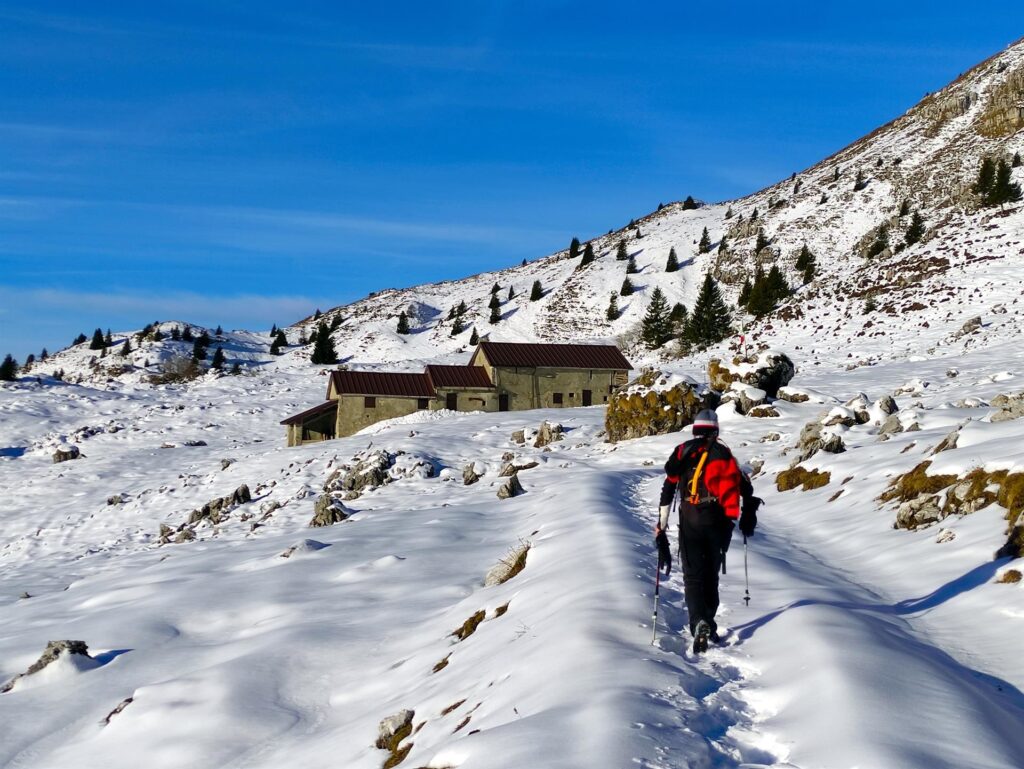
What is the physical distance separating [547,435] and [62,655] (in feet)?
83.7

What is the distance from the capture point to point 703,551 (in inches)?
315

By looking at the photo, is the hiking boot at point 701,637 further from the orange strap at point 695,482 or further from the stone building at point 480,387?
the stone building at point 480,387

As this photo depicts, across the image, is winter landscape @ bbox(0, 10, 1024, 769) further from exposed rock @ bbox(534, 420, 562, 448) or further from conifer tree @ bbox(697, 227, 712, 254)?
conifer tree @ bbox(697, 227, 712, 254)

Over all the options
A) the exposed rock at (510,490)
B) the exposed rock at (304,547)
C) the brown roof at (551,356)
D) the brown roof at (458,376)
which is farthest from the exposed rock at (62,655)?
the brown roof at (551,356)

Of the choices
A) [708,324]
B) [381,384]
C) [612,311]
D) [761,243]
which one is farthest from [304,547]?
[761,243]

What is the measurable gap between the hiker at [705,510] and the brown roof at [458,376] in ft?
149

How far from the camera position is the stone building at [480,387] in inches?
2026

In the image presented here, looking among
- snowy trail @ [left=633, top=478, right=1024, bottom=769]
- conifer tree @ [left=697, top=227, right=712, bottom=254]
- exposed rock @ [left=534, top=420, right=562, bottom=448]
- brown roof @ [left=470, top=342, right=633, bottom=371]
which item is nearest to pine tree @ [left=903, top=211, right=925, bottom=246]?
conifer tree @ [left=697, top=227, right=712, bottom=254]

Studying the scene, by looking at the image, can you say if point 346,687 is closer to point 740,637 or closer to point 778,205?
point 740,637

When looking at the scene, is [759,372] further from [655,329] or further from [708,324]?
[655,329]

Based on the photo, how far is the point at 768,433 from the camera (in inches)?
1115

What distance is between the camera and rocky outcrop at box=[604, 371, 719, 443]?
32156 millimetres

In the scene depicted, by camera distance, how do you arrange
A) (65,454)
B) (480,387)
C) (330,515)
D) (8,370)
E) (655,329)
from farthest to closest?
(655,329) < (8,370) < (480,387) < (65,454) < (330,515)

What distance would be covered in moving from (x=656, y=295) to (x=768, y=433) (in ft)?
166
